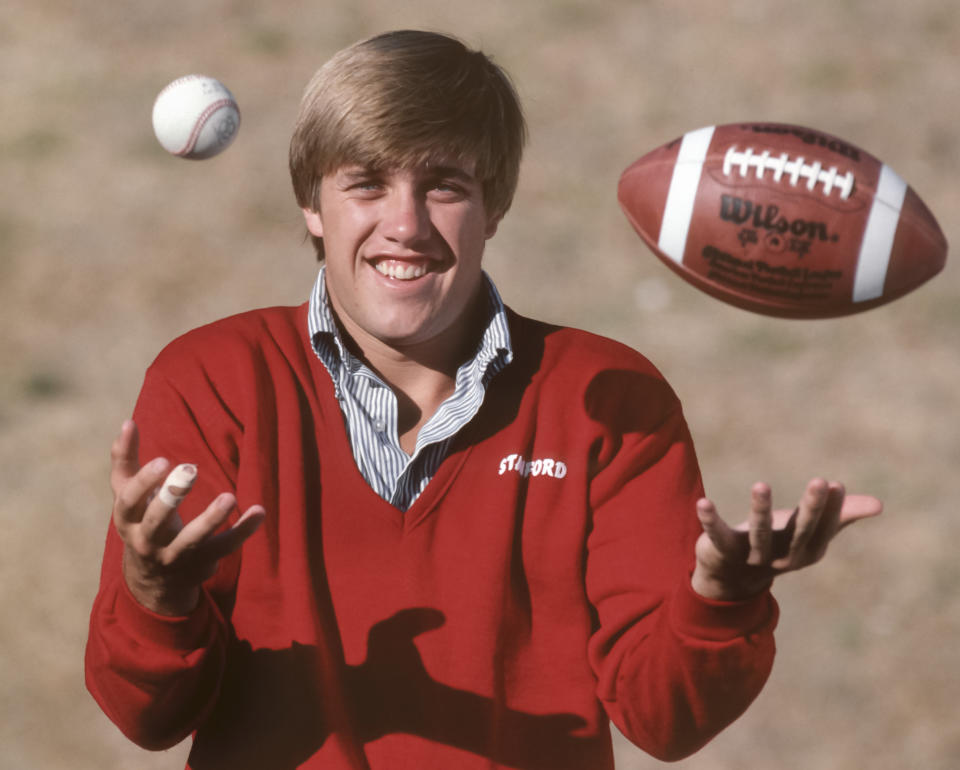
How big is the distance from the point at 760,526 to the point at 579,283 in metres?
7.01

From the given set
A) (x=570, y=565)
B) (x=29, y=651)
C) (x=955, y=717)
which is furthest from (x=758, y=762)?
(x=570, y=565)

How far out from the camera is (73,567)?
28.0 feet

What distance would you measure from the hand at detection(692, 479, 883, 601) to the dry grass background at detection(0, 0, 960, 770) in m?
3.99

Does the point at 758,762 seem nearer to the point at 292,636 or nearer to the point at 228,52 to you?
the point at 292,636

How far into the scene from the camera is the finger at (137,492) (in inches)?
121

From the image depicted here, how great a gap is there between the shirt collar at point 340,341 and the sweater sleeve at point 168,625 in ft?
0.98

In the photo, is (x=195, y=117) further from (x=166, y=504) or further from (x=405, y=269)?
(x=166, y=504)

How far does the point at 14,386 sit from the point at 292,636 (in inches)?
256

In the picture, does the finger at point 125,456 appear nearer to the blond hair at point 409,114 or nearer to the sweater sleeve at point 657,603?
the blond hair at point 409,114

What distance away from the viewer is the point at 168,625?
334 cm

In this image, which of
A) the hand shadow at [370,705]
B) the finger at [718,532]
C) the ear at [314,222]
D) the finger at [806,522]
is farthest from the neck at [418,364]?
the finger at [806,522]

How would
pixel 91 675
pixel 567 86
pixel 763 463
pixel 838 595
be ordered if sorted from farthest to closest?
pixel 567 86, pixel 763 463, pixel 838 595, pixel 91 675

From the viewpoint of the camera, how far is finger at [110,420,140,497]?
3178 millimetres

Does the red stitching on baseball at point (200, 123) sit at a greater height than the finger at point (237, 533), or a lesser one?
greater
